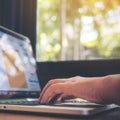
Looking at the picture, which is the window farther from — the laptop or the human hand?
the human hand

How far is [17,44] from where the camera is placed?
1.19m

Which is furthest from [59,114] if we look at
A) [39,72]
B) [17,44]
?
[39,72]

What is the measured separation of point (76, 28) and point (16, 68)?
78 centimetres

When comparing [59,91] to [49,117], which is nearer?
[49,117]

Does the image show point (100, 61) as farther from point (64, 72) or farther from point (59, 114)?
point (59, 114)

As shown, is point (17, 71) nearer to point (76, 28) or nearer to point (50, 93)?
point (50, 93)

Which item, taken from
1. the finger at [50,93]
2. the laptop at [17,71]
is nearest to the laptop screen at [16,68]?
the laptop at [17,71]

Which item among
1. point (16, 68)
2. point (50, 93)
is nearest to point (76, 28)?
point (16, 68)

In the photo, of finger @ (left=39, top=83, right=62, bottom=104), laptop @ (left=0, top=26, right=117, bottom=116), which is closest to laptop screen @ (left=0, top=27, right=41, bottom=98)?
laptop @ (left=0, top=26, right=117, bottom=116)

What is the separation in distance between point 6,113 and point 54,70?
2.20 ft

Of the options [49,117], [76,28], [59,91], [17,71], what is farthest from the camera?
[76,28]

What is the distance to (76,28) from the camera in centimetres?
182

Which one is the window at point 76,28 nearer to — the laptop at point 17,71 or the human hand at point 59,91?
the laptop at point 17,71

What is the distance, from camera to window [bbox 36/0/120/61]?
162 centimetres
